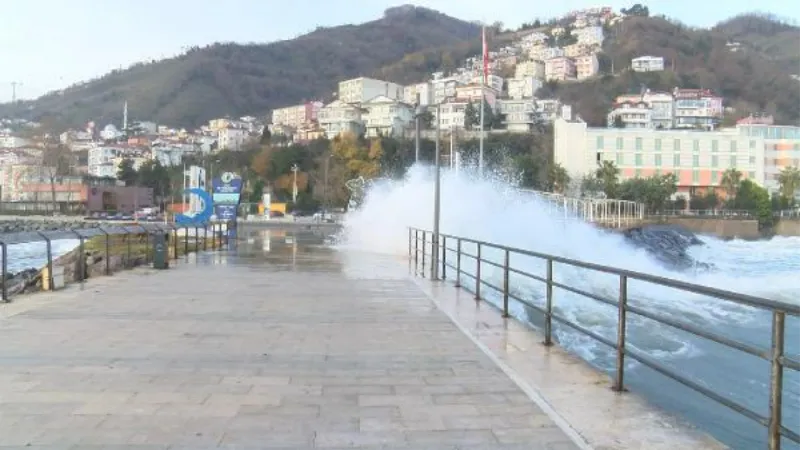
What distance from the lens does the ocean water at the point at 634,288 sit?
31.6 feet

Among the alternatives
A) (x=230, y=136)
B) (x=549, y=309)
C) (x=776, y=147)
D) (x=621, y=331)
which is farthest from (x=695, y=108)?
(x=621, y=331)

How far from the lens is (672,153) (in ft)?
371

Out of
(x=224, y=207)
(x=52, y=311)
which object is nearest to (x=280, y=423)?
(x=52, y=311)

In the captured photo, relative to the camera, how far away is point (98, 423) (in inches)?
207

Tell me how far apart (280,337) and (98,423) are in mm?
3895

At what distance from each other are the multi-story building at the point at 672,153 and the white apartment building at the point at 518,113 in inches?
1688

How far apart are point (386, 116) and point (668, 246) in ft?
373

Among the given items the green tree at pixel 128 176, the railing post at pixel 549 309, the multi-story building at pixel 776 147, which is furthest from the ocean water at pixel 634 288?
the green tree at pixel 128 176

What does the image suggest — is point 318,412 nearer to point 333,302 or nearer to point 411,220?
point 333,302

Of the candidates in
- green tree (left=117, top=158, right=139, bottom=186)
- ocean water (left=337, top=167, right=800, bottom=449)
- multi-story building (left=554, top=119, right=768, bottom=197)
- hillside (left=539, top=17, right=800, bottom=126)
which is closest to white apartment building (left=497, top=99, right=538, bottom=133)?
hillside (left=539, top=17, right=800, bottom=126)

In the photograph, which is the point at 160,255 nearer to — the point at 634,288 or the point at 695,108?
the point at 634,288

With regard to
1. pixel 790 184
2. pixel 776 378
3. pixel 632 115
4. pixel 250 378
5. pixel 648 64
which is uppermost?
pixel 648 64

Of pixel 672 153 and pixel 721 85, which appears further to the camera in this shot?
pixel 721 85

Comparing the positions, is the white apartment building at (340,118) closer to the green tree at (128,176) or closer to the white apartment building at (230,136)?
the white apartment building at (230,136)
